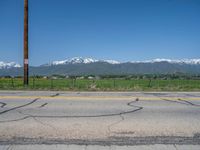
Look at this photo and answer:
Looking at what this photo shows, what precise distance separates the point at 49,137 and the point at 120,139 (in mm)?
1554

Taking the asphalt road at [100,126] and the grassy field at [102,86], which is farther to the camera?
the grassy field at [102,86]

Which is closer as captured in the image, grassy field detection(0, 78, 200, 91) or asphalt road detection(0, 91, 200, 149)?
asphalt road detection(0, 91, 200, 149)

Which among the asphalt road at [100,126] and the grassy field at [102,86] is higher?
the grassy field at [102,86]

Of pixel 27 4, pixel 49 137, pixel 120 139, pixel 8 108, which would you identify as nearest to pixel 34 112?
pixel 8 108

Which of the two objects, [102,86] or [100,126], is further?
[102,86]

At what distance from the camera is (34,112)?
7645mm

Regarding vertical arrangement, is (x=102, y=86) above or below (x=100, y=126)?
above

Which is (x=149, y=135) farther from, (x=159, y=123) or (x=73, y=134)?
(x=73, y=134)

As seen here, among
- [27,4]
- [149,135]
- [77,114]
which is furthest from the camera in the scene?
[27,4]

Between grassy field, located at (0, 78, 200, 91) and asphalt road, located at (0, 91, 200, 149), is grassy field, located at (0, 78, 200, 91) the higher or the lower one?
the higher one

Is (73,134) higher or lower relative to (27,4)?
lower

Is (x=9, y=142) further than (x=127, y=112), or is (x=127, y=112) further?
(x=127, y=112)

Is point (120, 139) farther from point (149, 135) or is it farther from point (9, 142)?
point (9, 142)

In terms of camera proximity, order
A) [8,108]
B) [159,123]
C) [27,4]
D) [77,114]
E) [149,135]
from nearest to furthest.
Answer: [149,135] < [159,123] < [77,114] < [8,108] < [27,4]
